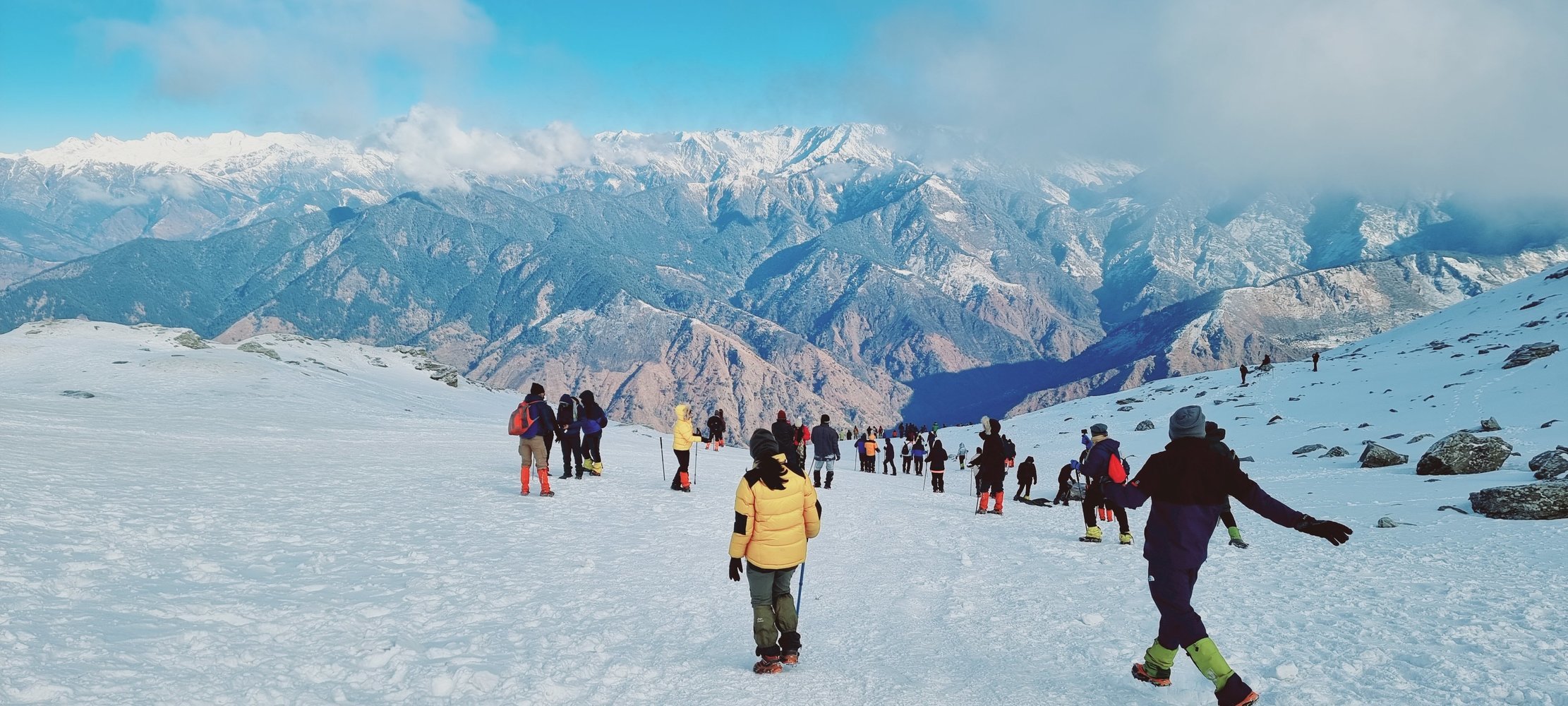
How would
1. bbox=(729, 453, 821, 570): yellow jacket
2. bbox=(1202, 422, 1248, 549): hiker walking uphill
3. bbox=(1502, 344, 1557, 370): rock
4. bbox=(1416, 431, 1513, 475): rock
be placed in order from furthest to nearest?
bbox=(1502, 344, 1557, 370): rock, bbox=(1416, 431, 1513, 475): rock, bbox=(729, 453, 821, 570): yellow jacket, bbox=(1202, 422, 1248, 549): hiker walking uphill

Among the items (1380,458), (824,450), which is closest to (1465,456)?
(1380,458)

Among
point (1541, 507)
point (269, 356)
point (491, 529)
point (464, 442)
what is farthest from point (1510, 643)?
point (269, 356)

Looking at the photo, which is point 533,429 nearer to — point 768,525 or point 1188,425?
point 768,525

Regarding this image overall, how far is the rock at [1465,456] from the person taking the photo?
1961cm

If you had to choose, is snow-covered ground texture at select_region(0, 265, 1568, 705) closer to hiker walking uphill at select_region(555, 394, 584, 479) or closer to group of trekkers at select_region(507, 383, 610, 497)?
hiker walking uphill at select_region(555, 394, 584, 479)

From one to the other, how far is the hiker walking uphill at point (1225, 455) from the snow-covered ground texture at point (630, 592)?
40 centimetres

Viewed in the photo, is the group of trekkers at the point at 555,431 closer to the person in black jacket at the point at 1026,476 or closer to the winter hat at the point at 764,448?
the winter hat at the point at 764,448

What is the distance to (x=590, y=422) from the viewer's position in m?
19.4

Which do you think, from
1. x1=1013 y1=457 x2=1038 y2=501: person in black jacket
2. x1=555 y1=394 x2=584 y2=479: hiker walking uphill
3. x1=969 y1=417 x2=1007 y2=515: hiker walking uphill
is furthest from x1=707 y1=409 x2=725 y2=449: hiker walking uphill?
x1=969 y1=417 x2=1007 y2=515: hiker walking uphill

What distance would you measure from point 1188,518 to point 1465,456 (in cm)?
2000

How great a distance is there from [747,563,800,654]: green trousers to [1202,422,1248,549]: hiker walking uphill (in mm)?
3995

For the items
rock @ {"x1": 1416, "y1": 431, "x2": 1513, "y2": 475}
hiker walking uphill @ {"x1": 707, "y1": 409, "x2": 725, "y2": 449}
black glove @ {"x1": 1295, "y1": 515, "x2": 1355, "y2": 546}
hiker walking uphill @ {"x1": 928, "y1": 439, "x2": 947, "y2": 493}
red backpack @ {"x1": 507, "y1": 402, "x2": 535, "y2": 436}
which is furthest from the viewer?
hiker walking uphill @ {"x1": 707, "y1": 409, "x2": 725, "y2": 449}

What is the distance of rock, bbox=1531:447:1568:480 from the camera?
16.8 meters

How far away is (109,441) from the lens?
18453 millimetres
